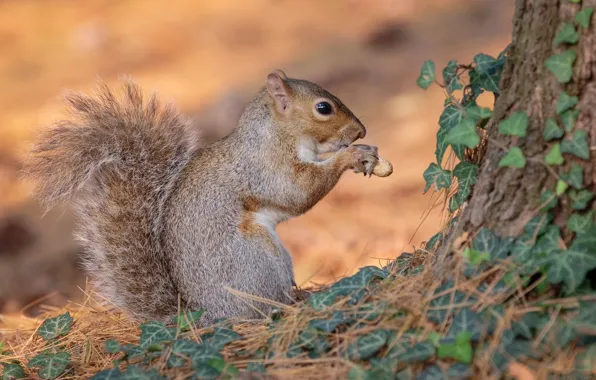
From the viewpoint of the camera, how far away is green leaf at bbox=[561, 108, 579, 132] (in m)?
1.78

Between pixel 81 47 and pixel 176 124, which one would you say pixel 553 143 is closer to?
pixel 176 124

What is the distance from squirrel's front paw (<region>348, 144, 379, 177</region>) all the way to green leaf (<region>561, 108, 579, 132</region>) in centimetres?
93

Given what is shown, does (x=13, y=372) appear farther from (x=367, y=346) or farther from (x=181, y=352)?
(x=367, y=346)

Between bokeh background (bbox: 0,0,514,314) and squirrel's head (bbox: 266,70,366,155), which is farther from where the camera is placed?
bokeh background (bbox: 0,0,514,314)

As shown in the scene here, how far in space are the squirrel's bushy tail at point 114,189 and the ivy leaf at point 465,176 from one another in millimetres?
1023

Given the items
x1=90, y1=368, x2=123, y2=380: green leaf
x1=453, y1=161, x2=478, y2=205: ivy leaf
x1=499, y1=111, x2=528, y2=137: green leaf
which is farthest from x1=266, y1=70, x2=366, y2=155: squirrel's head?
x1=90, y1=368, x2=123, y2=380: green leaf

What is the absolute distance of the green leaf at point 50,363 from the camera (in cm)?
218

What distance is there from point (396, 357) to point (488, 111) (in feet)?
2.21

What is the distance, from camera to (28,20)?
869cm

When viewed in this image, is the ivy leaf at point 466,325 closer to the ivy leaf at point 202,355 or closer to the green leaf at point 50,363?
the ivy leaf at point 202,355

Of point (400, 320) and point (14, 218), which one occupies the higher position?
point (14, 218)

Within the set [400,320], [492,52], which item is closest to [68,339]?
[400,320]

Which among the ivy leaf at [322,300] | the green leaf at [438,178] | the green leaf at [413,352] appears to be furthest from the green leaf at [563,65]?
the ivy leaf at [322,300]

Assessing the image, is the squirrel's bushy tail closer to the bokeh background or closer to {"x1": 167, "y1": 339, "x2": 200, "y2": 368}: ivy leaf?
{"x1": 167, "y1": 339, "x2": 200, "y2": 368}: ivy leaf
